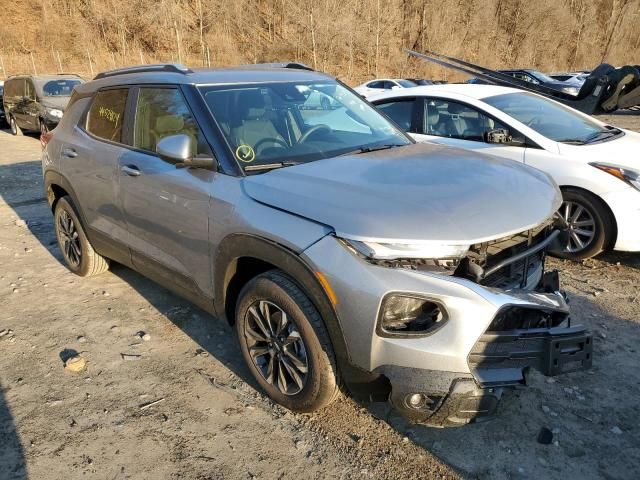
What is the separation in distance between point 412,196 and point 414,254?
358mm

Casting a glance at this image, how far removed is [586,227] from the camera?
4652 mm

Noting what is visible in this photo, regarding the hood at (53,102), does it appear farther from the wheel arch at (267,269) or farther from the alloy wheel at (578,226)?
the alloy wheel at (578,226)

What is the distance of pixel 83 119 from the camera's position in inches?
169

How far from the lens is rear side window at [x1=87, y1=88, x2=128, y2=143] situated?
3787mm

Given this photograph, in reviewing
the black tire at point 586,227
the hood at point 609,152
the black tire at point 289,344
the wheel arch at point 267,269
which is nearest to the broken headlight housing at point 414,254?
the wheel arch at point 267,269

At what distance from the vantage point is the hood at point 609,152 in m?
4.56

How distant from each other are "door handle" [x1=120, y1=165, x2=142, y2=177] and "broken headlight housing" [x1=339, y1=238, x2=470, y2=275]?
1.84m

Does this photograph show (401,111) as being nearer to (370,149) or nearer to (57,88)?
(370,149)

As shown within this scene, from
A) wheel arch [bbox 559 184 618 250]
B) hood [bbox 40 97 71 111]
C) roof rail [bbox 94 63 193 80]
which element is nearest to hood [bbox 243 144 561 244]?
roof rail [bbox 94 63 193 80]

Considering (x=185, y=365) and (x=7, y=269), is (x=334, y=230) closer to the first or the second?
(x=185, y=365)

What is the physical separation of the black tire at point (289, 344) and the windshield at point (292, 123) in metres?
0.71

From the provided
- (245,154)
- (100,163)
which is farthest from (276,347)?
(100,163)

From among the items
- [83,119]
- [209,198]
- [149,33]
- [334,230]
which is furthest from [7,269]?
[149,33]

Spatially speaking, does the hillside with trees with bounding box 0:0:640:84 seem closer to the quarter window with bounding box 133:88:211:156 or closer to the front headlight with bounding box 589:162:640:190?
the front headlight with bounding box 589:162:640:190
